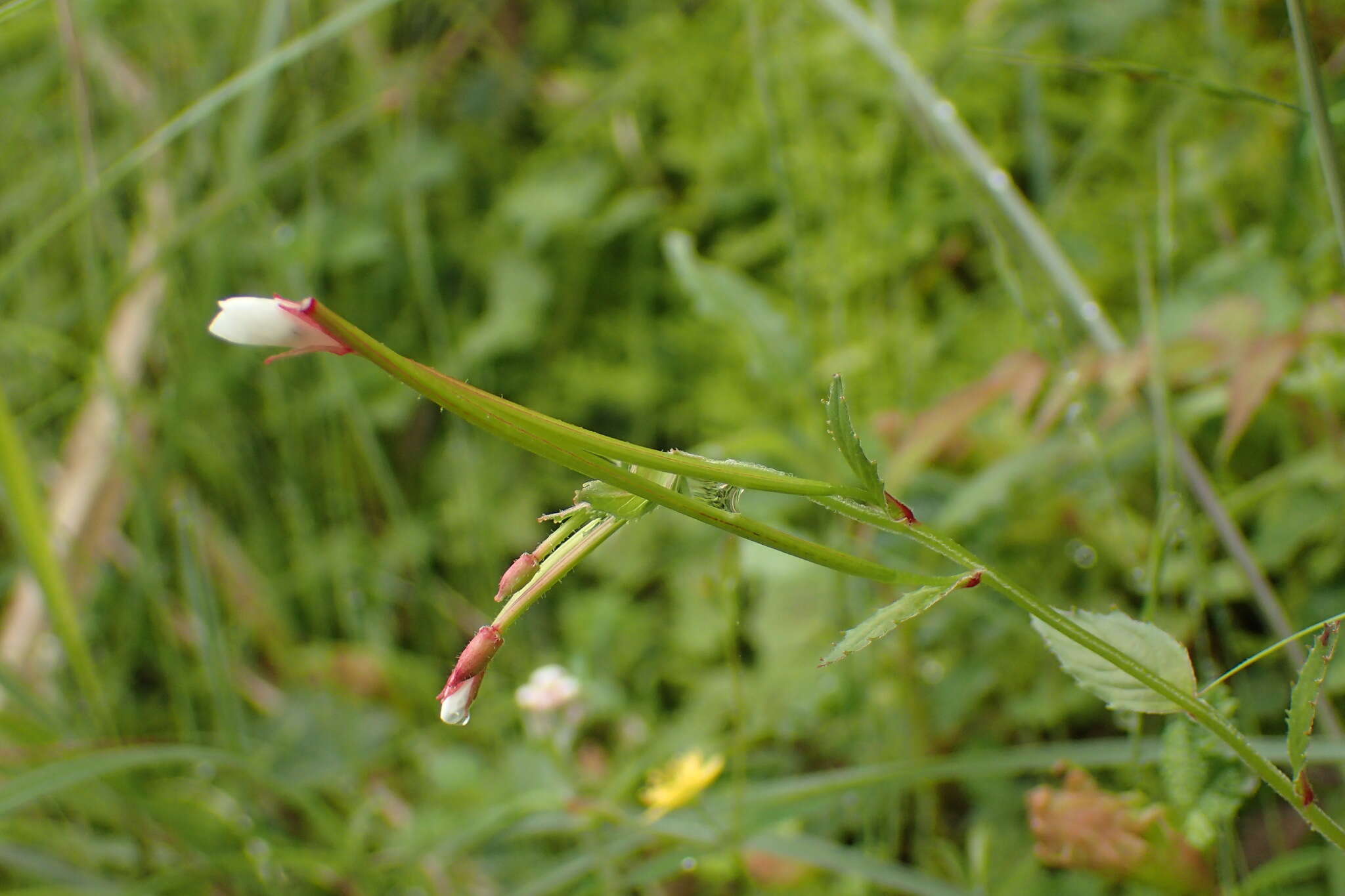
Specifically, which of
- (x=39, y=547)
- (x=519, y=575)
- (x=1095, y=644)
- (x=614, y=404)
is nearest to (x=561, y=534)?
(x=519, y=575)

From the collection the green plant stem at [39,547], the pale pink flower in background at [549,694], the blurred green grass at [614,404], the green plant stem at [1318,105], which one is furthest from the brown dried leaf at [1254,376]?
the green plant stem at [39,547]

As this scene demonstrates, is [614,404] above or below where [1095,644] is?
above

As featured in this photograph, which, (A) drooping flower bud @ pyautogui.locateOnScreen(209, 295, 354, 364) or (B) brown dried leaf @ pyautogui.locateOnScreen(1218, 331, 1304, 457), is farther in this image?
(B) brown dried leaf @ pyautogui.locateOnScreen(1218, 331, 1304, 457)

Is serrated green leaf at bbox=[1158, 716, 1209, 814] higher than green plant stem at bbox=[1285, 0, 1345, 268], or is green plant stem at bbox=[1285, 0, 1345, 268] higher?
green plant stem at bbox=[1285, 0, 1345, 268]

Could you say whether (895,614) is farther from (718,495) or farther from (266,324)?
(266,324)

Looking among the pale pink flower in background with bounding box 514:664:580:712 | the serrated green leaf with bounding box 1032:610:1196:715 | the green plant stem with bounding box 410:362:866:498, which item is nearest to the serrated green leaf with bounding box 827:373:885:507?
the green plant stem with bounding box 410:362:866:498

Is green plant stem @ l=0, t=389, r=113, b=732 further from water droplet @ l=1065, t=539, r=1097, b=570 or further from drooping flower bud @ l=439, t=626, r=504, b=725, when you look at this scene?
water droplet @ l=1065, t=539, r=1097, b=570
